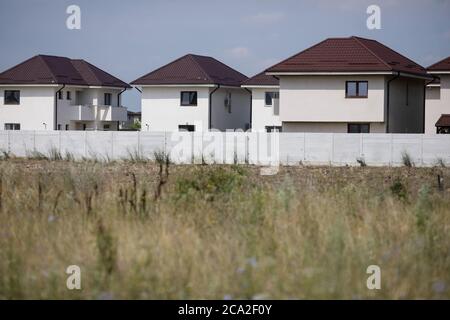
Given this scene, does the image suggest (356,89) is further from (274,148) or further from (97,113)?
(97,113)

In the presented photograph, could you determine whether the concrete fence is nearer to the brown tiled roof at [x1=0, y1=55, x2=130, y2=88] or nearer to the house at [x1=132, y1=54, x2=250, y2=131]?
the house at [x1=132, y1=54, x2=250, y2=131]

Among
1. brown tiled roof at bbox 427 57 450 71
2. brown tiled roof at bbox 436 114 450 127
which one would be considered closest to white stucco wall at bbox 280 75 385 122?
brown tiled roof at bbox 427 57 450 71

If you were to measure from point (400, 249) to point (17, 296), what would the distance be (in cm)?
388

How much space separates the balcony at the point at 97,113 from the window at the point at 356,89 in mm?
24072

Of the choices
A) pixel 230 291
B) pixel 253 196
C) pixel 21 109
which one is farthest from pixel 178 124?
pixel 230 291

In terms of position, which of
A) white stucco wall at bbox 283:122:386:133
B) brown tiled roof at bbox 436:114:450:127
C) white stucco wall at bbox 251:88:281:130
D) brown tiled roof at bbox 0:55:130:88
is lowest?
white stucco wall at bbox 283:122:386:133

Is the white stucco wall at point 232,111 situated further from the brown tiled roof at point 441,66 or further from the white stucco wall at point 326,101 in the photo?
the brown tiled roof at point 441,66

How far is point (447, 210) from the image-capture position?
11.0m

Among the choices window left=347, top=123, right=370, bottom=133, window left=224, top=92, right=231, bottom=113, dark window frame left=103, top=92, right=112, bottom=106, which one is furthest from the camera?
dark window frame left=103, top=92, right=112, bottom=106

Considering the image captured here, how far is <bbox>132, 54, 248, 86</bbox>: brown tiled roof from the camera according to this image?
53.8 metres

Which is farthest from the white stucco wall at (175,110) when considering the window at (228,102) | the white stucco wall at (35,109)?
the white stucco wall at (35,109)

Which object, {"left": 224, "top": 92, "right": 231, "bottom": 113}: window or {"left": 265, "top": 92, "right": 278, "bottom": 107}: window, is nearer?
{"left": 265, "top": 92, "right": 278, "bottom": 107}: window

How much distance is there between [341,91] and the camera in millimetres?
42406
